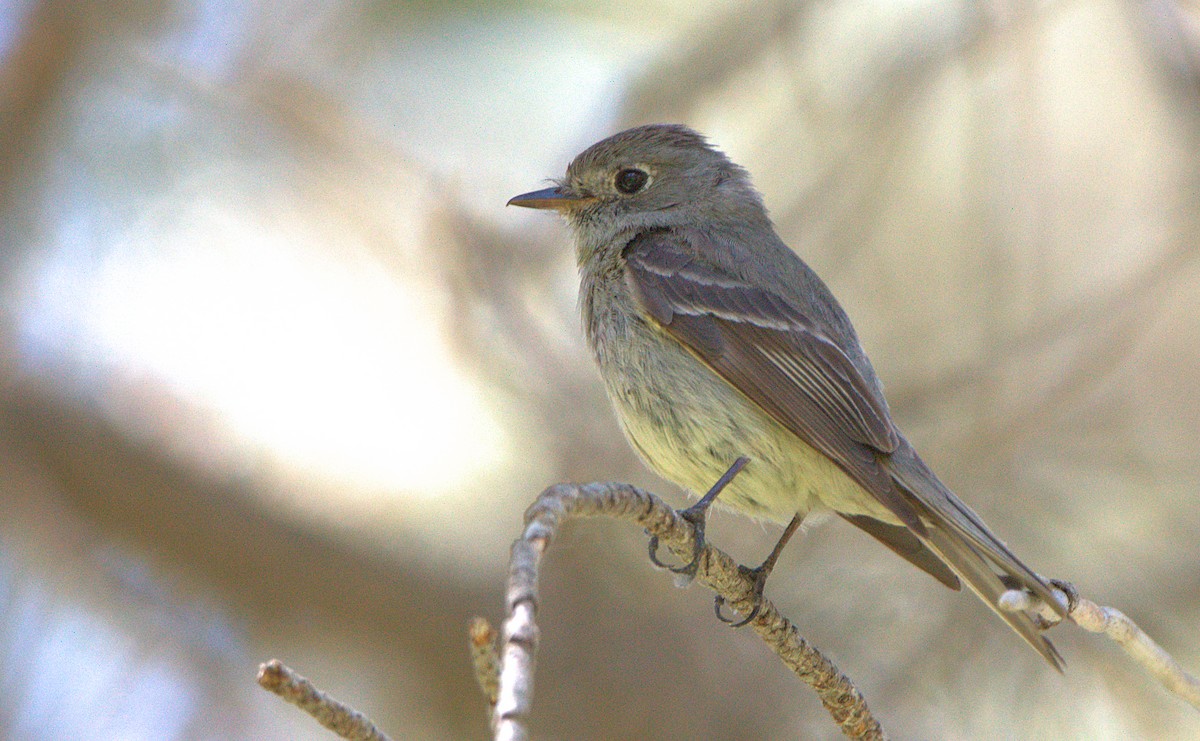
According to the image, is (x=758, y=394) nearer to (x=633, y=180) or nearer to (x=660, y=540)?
(x=660, y=540)

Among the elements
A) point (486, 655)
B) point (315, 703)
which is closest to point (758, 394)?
point (486, 655)

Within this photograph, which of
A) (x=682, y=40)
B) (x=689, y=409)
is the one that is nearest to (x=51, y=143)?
(x=682, y=40)

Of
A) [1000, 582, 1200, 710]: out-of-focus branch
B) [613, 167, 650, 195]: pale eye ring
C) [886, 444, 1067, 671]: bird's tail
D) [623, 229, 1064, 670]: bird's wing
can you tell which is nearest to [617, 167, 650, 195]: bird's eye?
[613, 167, 650, 195]: pale eye ring

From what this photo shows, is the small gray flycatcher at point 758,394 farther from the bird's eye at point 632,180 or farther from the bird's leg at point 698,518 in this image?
the bird's eye at point 632,180

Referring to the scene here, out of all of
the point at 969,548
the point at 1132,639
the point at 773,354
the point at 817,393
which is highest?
the point at 773,354

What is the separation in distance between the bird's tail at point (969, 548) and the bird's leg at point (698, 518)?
1.58 feet

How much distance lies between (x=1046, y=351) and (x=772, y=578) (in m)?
1.58

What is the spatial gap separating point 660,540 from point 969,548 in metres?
0.93

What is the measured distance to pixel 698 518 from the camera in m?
3.34

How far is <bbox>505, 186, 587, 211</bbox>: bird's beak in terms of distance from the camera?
14.7ft

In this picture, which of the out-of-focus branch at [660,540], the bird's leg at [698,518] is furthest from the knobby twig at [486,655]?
the bird's leg at [698,518]

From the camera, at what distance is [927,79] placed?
5.65m

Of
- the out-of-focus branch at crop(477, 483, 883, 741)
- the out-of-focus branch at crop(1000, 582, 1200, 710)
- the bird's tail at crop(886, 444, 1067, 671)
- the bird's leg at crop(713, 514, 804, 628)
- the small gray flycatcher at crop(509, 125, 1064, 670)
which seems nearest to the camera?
the out-of-focus branch at crop(477, 483, 883, 741)

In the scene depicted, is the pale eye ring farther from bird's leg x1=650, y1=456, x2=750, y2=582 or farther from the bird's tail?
the bird's tail
